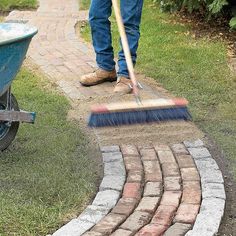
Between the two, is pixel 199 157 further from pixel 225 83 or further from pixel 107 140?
pixel 225 83

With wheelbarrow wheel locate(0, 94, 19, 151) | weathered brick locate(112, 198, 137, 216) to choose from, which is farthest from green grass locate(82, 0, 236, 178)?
wheelbarrow wheel locate(0, 94, 19, 151)

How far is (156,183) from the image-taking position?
3.72m

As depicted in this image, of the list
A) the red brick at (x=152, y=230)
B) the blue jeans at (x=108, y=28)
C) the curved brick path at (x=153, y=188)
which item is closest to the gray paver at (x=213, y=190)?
the curved brick path at (x=153, y=188)

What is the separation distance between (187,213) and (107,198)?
481mm

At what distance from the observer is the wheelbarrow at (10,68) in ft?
11.8

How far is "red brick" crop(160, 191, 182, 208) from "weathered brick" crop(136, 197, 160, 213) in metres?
0.04

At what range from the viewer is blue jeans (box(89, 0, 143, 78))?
5.24 m

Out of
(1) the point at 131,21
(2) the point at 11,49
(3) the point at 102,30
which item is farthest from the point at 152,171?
(3) the point at 102,30

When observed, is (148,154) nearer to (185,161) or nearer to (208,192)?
(185,161)

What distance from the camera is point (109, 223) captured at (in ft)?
10.7

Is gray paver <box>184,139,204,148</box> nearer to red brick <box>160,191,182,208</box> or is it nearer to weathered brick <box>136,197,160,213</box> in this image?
red brick <box>160,191,182,208</box>

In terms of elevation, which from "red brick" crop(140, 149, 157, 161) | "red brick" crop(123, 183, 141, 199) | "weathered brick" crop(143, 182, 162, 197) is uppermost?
"weathered brick" crop(143, 182, 162, 197)

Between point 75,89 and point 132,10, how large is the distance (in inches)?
35.4

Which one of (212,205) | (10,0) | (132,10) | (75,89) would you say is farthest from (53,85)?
(10,0)
